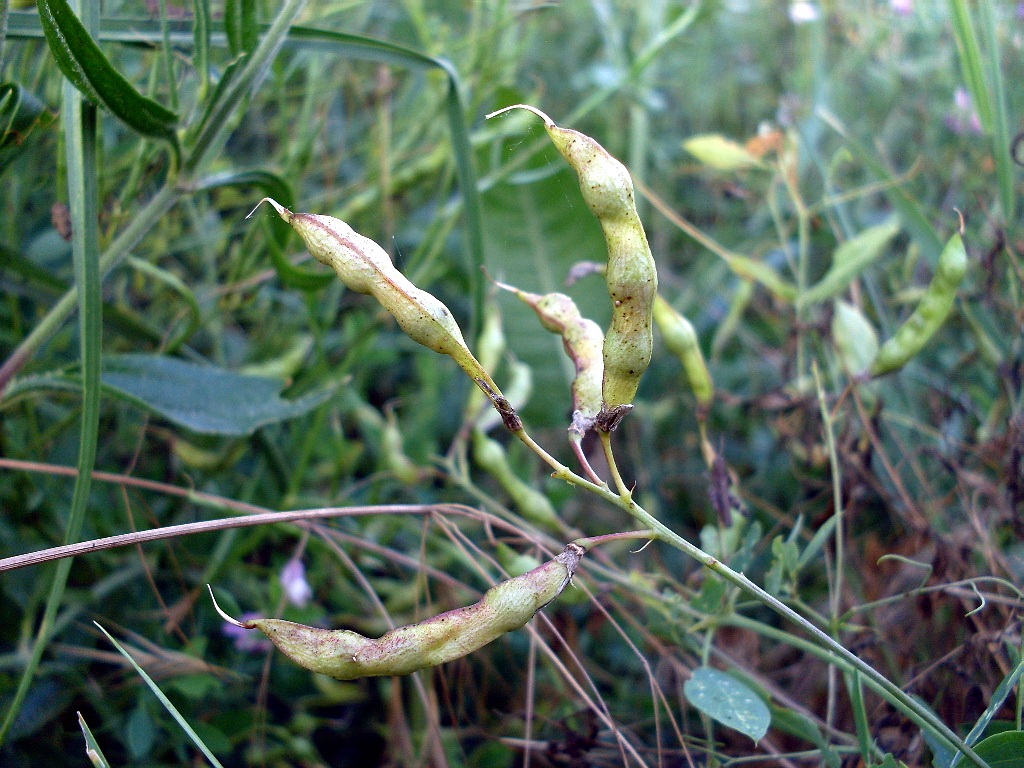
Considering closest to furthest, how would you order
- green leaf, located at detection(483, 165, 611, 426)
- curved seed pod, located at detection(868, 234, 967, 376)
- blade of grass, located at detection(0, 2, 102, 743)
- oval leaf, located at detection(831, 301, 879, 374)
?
blade of grass, located at detection(0, 2, 102, 743) → curved seed pod, located at detection(868, 234, 967, 376) → oval leaf, located at detection(831, 301, 879, 374) → green leaf, located at detection(483, 165, 611, 426)

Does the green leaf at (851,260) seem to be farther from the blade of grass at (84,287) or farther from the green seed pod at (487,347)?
the blade of grass at (84,287)

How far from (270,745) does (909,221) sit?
2.88ft

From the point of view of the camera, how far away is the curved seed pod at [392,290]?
1.36 feet

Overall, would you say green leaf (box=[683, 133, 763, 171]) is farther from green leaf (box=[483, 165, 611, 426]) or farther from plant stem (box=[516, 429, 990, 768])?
plant stem (box=[516, 429, 990, 768])

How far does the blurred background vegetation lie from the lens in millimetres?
633

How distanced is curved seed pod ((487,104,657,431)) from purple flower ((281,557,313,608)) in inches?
18.8

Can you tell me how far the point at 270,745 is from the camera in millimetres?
767

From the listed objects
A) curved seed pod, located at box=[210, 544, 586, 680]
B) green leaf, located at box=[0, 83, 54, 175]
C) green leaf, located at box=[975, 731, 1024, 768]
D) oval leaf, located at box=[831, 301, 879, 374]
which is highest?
green leaf, located at box=[0, 83, 54, 175]

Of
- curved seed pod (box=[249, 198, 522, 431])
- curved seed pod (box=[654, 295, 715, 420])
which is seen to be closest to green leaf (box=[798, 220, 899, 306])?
curved seed pod (box=[654, 295, 715, 420])

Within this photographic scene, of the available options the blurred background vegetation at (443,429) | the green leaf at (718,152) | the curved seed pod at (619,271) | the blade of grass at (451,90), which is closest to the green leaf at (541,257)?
the blurred background vegetation at (443,429)

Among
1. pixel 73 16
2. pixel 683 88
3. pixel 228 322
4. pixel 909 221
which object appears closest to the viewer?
pixel 73 16

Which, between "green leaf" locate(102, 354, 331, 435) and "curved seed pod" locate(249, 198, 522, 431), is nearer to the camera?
"curved seed pod" locate(249, 198, 522, 431)

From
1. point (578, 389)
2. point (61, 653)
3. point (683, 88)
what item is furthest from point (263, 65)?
point (683, 88)

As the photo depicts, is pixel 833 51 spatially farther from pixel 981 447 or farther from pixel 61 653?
pixel 61 653
